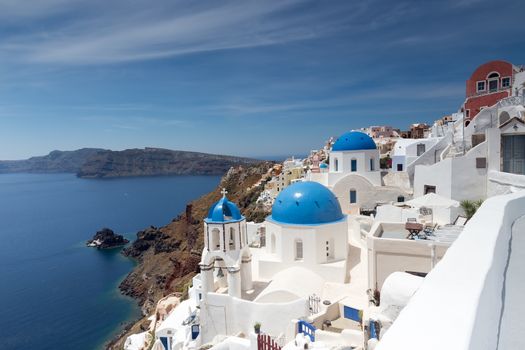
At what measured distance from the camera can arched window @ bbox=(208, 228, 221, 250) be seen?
1389 cm

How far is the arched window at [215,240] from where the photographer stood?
45.6ft

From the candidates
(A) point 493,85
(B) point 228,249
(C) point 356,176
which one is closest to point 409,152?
(A) point 493,85

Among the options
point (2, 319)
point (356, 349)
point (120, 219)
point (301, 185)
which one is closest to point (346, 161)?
point (301, 185)

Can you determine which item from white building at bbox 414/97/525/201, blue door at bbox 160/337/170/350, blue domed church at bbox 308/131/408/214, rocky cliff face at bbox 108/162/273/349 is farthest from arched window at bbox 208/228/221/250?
rocky cliff face at bbox 108/162/273/349

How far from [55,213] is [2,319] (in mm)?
65005

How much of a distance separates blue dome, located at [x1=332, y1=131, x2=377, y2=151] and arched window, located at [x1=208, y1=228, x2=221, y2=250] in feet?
42.9

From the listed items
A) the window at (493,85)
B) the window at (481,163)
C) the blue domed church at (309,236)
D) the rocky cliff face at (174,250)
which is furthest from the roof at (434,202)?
the rocky cliff face at (174,250)

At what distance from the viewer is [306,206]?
587 inches

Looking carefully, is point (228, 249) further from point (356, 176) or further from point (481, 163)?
point (481, 163)

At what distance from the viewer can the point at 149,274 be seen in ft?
143

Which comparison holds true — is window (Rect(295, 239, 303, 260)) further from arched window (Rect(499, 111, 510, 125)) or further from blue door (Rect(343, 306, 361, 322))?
arched window (Rect(499, 111, 510, 125))

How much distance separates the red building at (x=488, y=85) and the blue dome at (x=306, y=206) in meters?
17.3

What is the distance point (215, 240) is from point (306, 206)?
→ 4.13 meters

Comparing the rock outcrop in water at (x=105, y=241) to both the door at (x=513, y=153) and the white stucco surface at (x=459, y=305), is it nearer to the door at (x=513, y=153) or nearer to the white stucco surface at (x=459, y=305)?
the door at (x=513, y=153)
